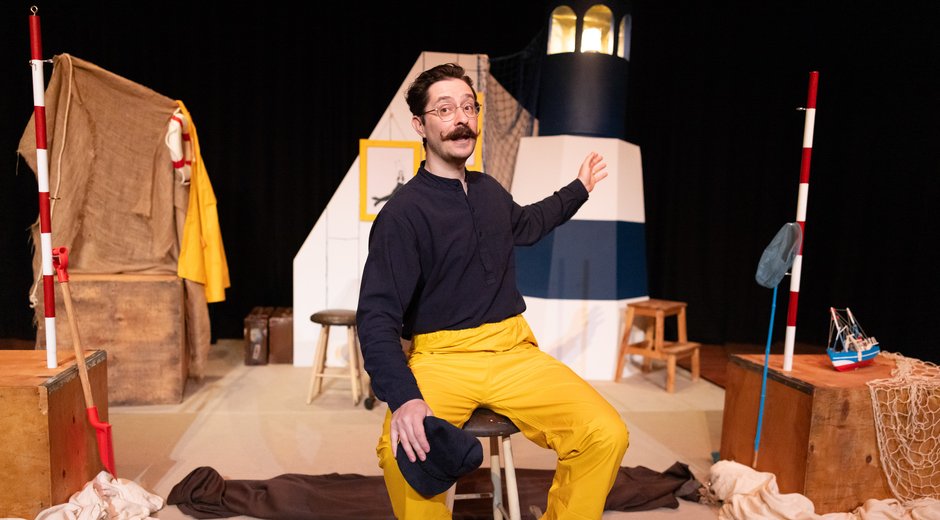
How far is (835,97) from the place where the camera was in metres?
4.99

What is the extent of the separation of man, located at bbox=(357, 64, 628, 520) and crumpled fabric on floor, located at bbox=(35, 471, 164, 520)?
1141 mm

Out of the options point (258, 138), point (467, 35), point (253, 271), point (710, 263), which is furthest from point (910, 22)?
point (253, 271)

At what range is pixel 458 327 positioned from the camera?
1763 mm

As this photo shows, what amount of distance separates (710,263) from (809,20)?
2143mm

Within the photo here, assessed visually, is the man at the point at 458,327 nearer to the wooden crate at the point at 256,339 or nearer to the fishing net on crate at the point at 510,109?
the fishing net on crate at the point at 510,109

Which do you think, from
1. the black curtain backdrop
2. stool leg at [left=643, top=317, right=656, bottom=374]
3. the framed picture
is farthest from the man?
stool leg at [left=643, top=317, right=656, bottom=374]

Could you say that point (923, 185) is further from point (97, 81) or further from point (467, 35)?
point (97, 81)

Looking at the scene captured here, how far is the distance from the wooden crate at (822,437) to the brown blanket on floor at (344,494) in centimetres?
39

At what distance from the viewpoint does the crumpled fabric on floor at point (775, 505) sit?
211 cm

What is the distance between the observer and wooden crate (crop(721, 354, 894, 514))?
216cm

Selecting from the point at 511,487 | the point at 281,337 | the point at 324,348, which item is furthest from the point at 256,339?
the point at 511,487

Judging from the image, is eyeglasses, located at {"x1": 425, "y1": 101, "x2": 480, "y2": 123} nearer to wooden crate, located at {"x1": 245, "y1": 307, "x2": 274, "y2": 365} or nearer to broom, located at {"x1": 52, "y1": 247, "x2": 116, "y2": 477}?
broom, located at {"x1": 52, "y1": 247, "x2": 116, "y2": 477}

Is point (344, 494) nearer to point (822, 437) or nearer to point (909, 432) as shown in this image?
point (822, 437)

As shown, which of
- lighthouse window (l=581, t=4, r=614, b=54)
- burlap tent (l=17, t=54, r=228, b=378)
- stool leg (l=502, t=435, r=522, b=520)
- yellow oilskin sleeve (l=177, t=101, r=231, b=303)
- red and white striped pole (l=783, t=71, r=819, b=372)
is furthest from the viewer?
lighthouse window (l=581, t=4, r=614, b=54)
